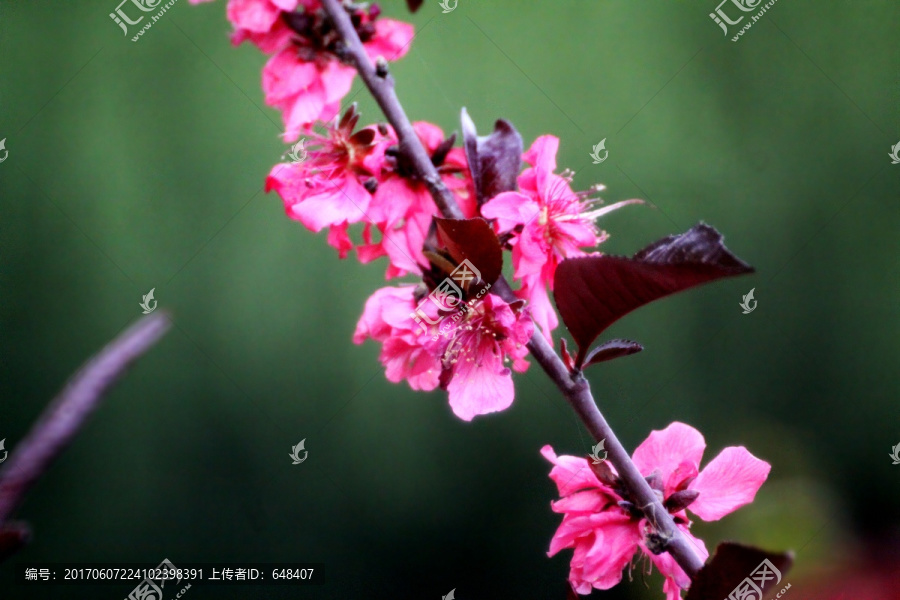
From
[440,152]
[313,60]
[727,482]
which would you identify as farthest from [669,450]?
[313,60]

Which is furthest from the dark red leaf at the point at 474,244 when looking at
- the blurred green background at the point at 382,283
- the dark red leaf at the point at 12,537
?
the blurred green background at the point at 382,283

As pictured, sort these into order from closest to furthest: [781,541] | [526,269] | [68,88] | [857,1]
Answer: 1. [526,269]
2. [781,541]
3. [68,88]
4. [857,1]

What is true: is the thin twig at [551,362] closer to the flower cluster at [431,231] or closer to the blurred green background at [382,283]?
the flower cluster at [431,231]

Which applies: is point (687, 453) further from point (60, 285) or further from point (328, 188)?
point (60, 285)

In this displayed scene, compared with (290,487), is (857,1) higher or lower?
higher

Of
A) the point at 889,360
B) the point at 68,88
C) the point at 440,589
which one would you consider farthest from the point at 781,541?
the point at 68,88

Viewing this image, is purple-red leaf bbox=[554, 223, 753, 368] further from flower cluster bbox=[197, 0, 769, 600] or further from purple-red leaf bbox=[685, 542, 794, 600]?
purple-red leaf bbox=[685, 542, 794, 600]

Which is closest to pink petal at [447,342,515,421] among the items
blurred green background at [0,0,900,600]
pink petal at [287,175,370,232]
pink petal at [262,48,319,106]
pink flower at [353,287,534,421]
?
pink flower at [353,287,534,421]
